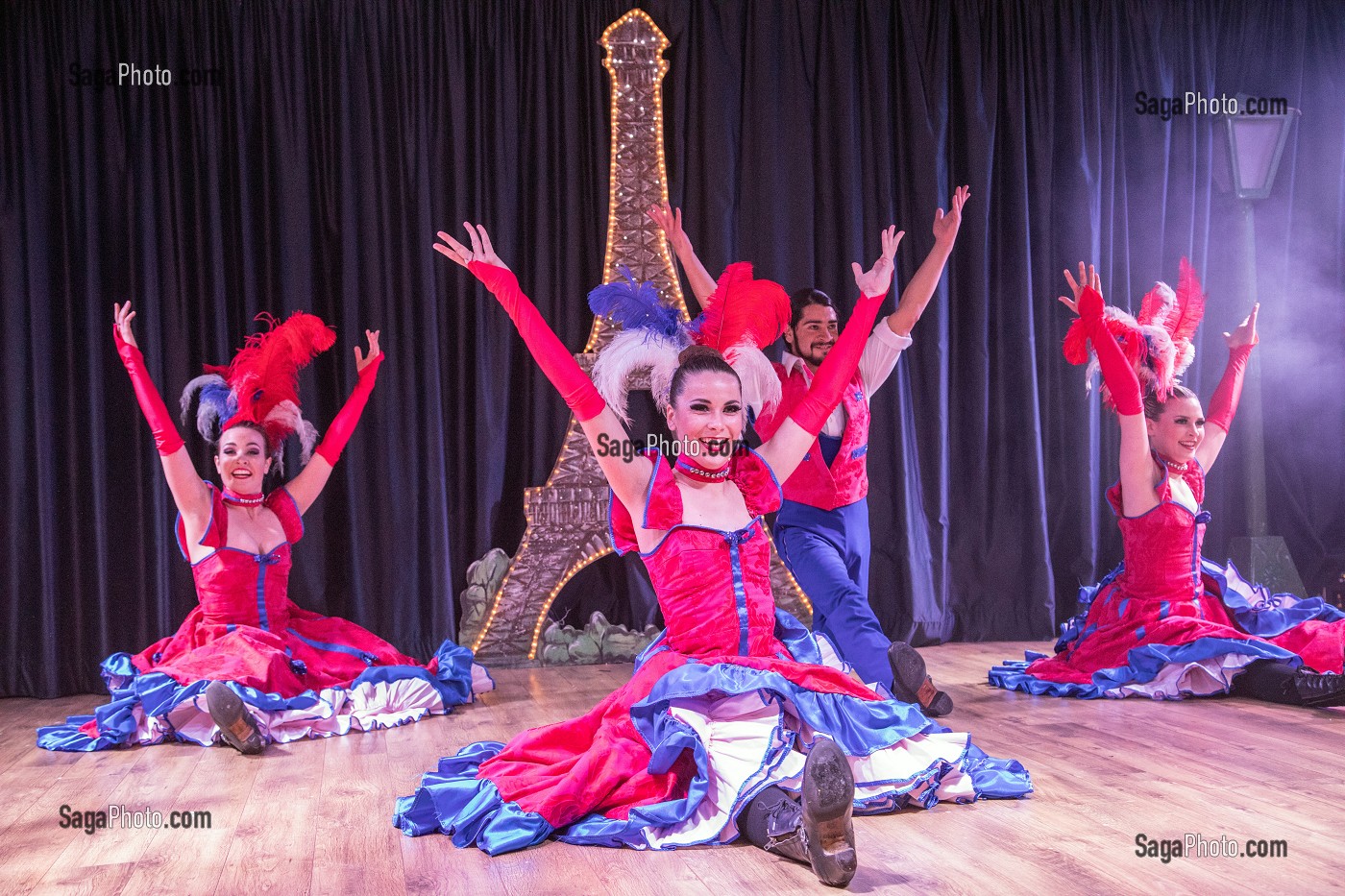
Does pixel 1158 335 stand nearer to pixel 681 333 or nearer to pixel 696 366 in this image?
pixel 681 333

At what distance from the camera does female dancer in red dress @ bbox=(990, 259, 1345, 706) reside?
3965 millimetres

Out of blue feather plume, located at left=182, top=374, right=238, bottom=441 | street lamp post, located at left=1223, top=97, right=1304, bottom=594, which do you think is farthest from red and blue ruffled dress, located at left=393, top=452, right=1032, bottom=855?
street lamp post, located at left=1223, top=97, right=1304, bottom=594

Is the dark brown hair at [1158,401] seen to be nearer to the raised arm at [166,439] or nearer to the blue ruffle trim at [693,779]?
the blue ruffle trim at [693,779]

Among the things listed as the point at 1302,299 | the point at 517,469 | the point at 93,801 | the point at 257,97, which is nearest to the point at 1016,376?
the point at 1302,299

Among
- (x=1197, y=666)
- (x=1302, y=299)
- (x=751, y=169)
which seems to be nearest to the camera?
(x=1197, y=666)

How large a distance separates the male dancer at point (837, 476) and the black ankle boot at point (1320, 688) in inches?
46.4

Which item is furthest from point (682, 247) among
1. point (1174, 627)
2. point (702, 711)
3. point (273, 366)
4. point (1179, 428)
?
point (1174, 627)

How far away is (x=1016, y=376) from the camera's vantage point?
5.70 meters

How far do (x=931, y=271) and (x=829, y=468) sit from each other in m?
0.70

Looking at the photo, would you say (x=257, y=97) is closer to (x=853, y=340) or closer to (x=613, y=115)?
(x=613, y=115)

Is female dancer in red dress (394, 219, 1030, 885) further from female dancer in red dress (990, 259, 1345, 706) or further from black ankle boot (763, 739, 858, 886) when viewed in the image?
female dancer in red dress (990, 259, 1345, 706)

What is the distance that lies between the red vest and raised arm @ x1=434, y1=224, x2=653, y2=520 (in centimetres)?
99

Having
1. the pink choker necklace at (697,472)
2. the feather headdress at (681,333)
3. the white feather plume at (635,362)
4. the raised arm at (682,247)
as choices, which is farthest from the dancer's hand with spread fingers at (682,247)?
the pink choker necklace at (697,472)

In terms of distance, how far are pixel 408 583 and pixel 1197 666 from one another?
10.3 ft
